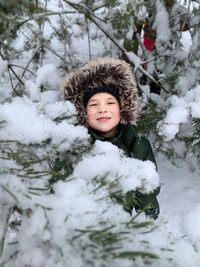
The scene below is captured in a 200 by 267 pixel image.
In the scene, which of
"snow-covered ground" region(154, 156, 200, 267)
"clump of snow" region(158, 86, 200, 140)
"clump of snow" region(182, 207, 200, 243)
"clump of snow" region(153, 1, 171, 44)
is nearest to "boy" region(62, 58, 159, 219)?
"clump of snow" region(158, 86, 200, 140)

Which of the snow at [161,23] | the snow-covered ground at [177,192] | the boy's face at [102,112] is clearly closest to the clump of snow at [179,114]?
the boy's face at [102,112]

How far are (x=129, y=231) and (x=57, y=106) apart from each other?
54 centimetres

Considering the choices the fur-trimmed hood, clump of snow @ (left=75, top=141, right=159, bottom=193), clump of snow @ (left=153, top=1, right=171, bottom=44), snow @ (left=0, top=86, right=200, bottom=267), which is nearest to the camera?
snow @ (left=0, top=86, right=200, bottom=267)

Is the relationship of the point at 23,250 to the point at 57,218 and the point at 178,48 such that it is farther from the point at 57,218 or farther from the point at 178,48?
the point at 178,48

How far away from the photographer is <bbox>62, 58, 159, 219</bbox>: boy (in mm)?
1638

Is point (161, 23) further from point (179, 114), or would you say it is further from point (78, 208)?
point (78, 208)

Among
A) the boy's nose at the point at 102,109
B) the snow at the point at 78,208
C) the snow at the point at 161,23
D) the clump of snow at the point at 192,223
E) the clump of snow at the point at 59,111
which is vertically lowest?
the clump of snow at the point at 192,223

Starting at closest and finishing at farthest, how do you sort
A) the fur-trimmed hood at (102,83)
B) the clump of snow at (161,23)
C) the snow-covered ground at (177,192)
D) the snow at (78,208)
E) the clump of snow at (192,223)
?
the snow at (78,208), the clump of snow at (192,223), the fur-trimmed hood at (102,83), the clump of snow at (161,23), the snow-covered ground at (177,192)

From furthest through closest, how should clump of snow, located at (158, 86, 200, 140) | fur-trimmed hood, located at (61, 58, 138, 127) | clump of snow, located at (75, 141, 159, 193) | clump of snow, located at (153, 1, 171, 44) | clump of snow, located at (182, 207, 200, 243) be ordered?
clump of snow, located at (153, 1, 171, 44), fur-trimmed hood, located at (61, 58, 138, 127), clump of snow, located at (158, 86, 200, 140), clump of snow, located at (182, 207, 200, 243), clump of snow, located at (75, 141, 159, 193)

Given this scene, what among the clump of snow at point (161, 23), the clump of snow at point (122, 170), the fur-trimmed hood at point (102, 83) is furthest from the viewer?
the clump of snow at point (161, 23)

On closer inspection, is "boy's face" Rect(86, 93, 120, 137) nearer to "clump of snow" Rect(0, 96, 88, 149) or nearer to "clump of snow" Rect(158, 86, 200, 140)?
"clump of snow" Rect(158, 86, 200, 140)

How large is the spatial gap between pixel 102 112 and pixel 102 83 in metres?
0.24

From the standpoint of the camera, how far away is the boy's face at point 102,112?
162cm

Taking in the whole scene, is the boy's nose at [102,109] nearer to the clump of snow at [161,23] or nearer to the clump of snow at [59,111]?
the clump of snow at [59,111]
